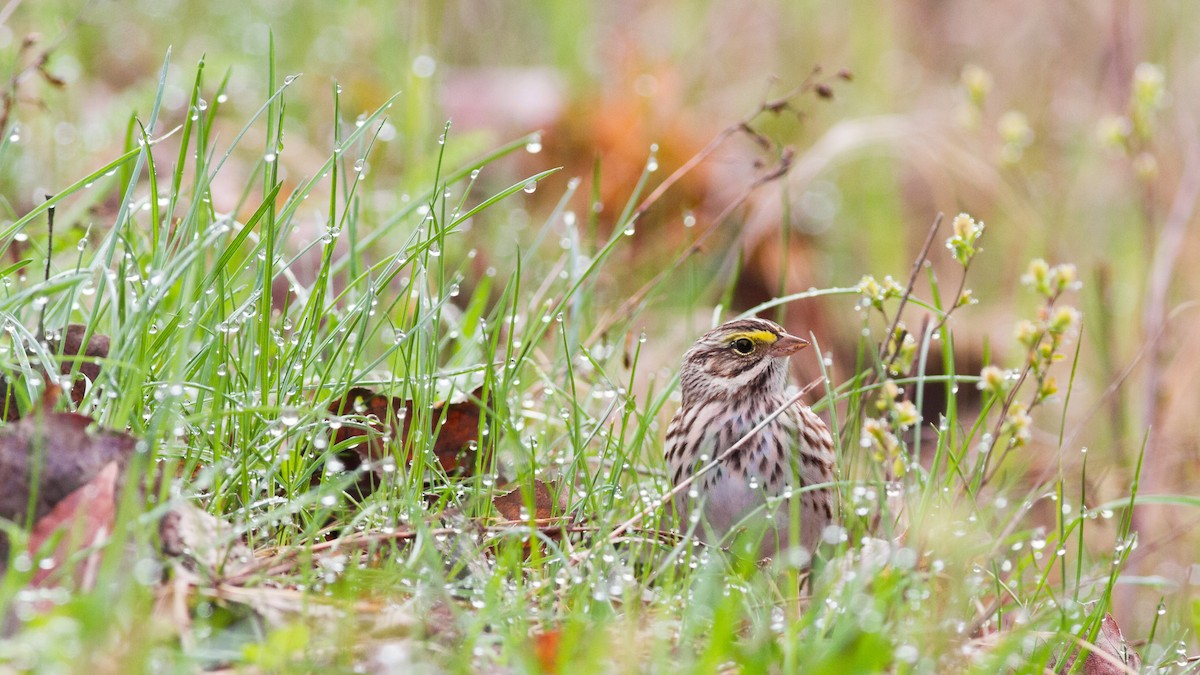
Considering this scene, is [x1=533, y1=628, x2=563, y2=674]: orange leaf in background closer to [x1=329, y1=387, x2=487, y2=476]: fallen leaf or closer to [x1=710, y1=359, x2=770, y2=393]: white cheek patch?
[x1=329, y1=387, x2=487, y2=476]: fallen leaf

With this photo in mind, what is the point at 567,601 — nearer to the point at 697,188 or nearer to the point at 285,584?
the point at 285,584

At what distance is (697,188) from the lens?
8094 mm

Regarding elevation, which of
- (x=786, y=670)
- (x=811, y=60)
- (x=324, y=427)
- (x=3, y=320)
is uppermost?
(x=811, y=60)

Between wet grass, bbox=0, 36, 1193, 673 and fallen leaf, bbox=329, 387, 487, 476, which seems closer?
Result: wet grass, bbox=0, 36, 1193, 673

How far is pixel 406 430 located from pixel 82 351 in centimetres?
79

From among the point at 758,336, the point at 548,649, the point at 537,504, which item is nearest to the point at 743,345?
the point at 758,336

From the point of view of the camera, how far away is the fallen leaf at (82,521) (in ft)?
6.76

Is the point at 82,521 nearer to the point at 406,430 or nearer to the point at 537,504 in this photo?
the point at 537,504

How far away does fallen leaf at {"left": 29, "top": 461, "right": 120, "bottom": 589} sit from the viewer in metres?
2.06

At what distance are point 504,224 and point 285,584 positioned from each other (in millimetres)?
4418

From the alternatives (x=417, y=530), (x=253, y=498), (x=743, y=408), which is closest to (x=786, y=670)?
(x=417, y=530)

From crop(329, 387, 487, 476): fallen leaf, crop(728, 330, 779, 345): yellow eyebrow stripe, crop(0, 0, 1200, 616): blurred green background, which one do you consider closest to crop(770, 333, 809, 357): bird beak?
crop(728, 330, 779, 345): yellow eyebrow stripe

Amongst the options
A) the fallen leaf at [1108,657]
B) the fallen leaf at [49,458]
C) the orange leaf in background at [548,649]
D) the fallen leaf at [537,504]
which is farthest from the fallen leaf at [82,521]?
the fallen leaf at [1108,657]

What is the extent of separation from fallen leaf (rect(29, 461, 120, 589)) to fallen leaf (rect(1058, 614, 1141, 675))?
69.8 inches
